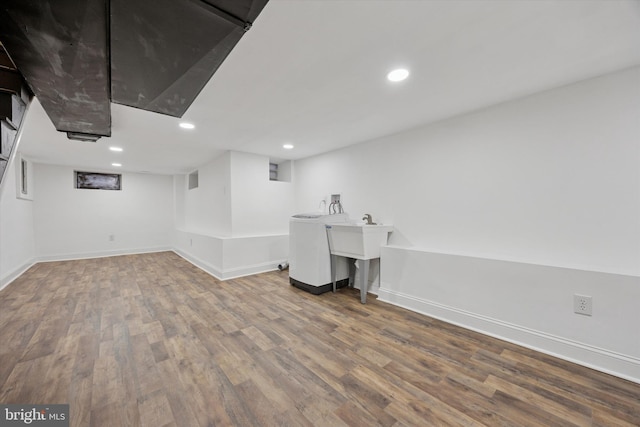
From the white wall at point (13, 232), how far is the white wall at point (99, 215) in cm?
35

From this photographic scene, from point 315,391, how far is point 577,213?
7.78 feet

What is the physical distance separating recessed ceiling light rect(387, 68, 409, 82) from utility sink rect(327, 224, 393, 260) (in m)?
1.53

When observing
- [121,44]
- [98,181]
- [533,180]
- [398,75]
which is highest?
[398,75]

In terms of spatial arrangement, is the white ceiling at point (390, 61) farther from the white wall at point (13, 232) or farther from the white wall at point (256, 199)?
the white wall at point (13, 232)

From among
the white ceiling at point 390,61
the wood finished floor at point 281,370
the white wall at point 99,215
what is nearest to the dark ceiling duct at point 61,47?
the white ceiling at point 390,61

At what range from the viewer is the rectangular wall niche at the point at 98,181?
5539mm

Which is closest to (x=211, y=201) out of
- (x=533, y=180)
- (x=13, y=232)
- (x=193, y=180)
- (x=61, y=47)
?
(x=193, y=180)

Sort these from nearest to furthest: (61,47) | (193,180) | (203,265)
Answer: (61,47) → (203,265) → (193,180)

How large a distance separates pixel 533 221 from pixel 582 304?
2.26 feet

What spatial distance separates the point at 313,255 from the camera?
3.18m

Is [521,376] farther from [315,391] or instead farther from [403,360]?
[315,391]

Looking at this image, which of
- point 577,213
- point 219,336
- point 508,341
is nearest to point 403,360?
point 508,341

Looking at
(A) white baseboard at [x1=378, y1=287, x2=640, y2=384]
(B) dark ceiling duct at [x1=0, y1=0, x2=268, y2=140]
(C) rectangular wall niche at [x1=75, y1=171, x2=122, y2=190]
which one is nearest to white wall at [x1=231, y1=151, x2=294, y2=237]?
(B) dark ceiling duct at [x1=0, y1=0, x2=268, y2=140]

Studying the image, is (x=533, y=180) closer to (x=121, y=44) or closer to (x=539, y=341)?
(x=539, y=341)
